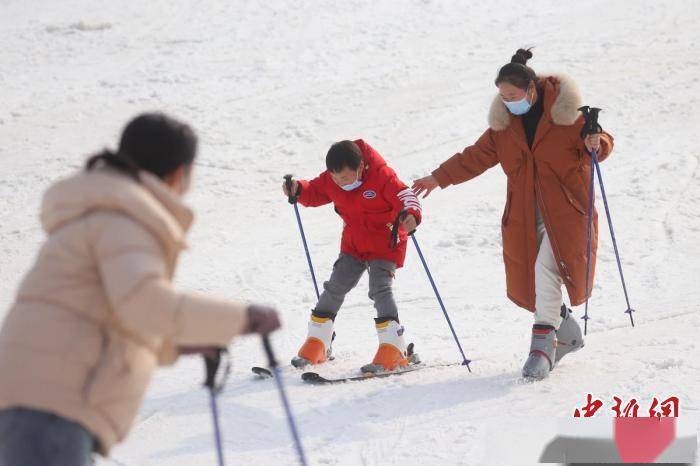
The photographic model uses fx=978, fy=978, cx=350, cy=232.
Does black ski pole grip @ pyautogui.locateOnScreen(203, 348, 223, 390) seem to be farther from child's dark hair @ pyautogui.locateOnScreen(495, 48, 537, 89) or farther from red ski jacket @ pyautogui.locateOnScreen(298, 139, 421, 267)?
child's dark hair @ pyautogui.locateOnScreen(495, 48, 537, 89)

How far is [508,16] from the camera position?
1641 cm

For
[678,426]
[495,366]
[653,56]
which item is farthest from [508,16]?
[678,426]

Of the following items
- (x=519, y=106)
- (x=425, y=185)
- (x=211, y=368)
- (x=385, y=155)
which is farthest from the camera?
(x=385, y=155)

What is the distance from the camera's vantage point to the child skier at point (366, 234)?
6059mm

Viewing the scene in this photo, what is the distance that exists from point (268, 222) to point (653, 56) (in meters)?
6.85

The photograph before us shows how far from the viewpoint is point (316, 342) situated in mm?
6434

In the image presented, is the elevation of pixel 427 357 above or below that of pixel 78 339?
below

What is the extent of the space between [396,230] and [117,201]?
11.8 feet

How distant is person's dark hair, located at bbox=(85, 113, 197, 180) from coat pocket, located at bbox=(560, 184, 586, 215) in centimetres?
347

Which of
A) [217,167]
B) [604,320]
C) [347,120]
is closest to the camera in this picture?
[604,320]

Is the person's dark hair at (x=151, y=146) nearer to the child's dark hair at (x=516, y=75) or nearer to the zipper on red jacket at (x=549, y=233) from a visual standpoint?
the child's dark hair at (x=516, y=75)

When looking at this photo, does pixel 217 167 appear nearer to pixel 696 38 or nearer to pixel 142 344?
pixel 696 38

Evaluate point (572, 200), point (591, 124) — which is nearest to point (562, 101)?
point (591, 124)

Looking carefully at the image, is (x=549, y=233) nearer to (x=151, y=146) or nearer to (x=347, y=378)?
(x=347, y=378)
